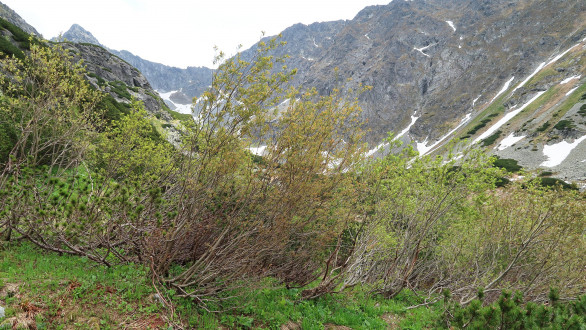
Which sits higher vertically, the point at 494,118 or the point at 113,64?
the point at 113,64

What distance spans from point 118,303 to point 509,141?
355 ft

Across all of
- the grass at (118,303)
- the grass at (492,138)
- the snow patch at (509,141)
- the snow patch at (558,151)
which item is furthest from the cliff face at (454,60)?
the grass at (118,303)

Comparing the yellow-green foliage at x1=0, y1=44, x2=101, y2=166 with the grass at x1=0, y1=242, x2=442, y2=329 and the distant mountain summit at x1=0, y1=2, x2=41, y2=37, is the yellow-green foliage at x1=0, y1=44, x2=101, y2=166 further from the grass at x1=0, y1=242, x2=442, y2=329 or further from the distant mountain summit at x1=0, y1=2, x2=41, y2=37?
the distant mountain summit at x1=0, y1=2, x2=41, y2=37

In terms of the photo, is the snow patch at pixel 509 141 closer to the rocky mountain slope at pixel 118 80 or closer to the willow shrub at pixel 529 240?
the willow shrub at pixel 529 240

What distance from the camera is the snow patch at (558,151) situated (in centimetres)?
6276

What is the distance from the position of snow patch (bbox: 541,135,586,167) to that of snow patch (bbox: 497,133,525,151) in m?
11.3

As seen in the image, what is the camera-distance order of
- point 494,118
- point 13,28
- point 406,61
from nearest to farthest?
point 13,28 → point 494,118 → point 406,61

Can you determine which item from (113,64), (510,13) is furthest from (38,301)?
(510,13)

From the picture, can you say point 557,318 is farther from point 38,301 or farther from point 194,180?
point 38,301

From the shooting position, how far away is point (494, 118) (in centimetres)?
10475

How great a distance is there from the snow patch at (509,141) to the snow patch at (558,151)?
11.3m

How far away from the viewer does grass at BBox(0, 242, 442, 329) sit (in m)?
4.73

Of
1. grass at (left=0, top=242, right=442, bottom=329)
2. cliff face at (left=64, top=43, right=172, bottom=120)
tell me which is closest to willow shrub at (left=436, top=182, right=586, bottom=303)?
grass at (left=0, top=242, right=442, bottom=329)

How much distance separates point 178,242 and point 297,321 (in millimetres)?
3995
